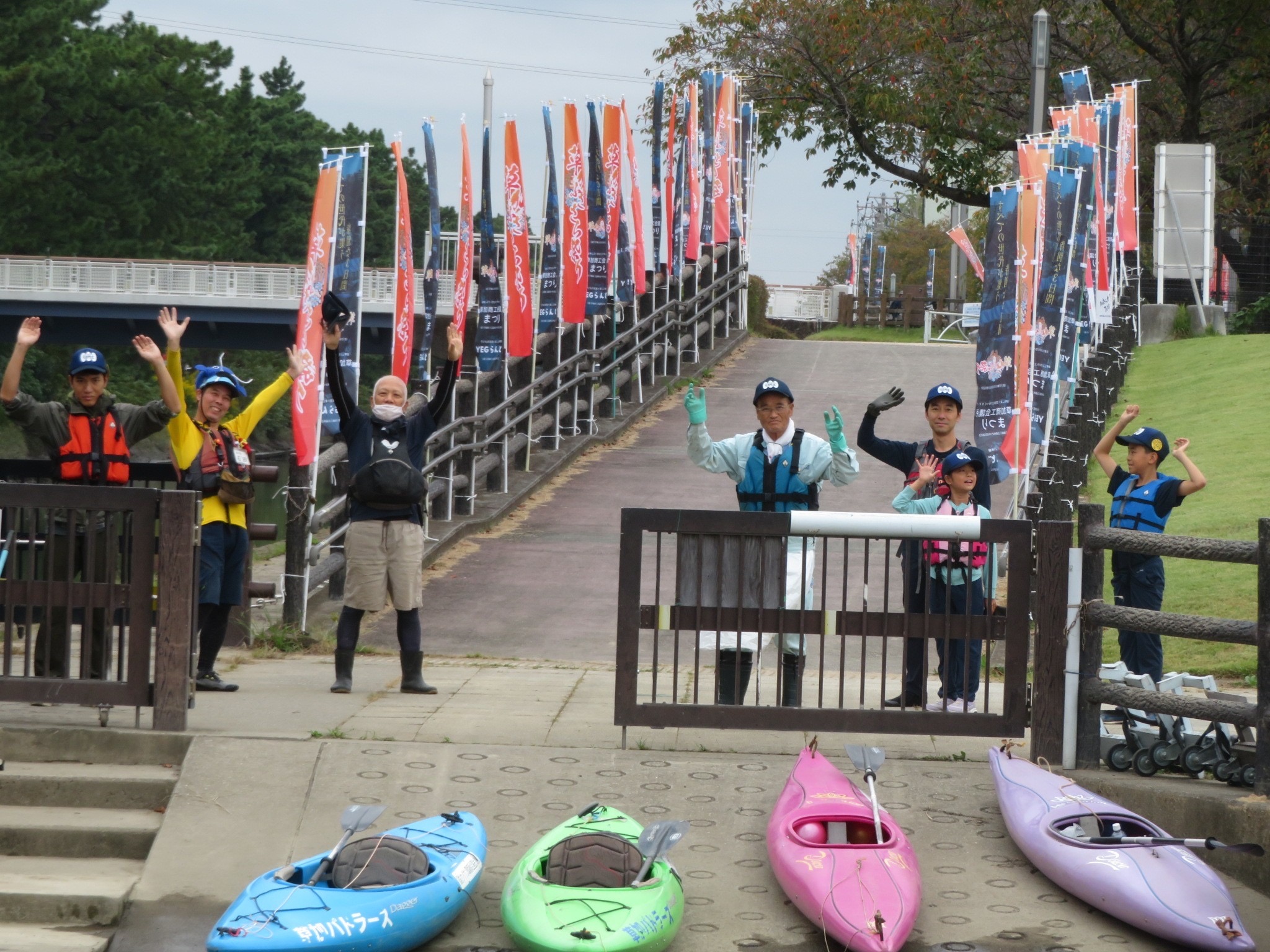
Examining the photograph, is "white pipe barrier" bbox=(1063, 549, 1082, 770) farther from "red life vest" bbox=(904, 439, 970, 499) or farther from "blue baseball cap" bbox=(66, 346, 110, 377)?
Result: "blue baseball cap" bbox=(66, 346, 110, 377)

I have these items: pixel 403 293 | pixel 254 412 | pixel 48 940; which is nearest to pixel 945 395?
pixel 254 412

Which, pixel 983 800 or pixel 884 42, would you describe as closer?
pixel 983 800

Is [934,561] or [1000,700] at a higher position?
[934,561]

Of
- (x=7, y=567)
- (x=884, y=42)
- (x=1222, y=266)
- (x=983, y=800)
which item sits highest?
(x=884, y=42)

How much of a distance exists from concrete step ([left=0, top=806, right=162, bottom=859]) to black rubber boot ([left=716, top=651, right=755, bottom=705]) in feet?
8.66

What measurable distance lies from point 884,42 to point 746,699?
26264 millimetres

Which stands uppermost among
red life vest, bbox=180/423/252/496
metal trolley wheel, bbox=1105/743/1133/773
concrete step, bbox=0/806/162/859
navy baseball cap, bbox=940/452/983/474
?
navy baseball cap, bbox=940/452/983/474

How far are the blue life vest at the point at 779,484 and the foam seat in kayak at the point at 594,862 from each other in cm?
253

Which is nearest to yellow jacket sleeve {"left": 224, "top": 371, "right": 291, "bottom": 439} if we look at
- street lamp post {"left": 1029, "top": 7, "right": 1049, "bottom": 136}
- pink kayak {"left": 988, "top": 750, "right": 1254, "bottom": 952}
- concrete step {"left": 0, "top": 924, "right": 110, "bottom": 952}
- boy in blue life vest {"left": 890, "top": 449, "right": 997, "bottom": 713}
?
concrete step {"left": 0, "top": 924, "right": 110, "bottom": 952}

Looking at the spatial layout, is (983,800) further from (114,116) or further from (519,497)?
(114,116)

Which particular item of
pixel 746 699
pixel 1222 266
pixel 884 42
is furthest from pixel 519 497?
pixel 1222 266

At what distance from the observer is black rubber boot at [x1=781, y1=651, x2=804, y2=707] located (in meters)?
7.09

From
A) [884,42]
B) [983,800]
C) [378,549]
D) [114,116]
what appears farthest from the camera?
[114,116]

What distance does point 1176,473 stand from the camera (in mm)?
15234
